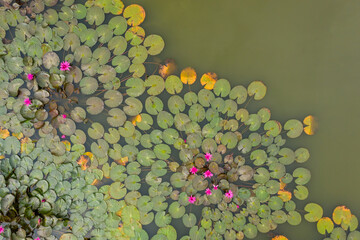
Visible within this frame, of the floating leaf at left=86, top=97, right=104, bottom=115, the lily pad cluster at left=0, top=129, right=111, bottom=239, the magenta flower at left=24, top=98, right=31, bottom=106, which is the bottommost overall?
the lily pad cluster at left=0, top=129, right=111, bottom=239

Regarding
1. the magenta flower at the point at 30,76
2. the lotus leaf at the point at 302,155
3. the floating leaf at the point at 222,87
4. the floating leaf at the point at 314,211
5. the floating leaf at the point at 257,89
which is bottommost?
the magenta flower at the point at 30,76

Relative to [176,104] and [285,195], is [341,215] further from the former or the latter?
[176,104]

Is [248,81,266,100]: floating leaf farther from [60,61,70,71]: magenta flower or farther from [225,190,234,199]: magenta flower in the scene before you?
[60,61,70,71]: magenta flower

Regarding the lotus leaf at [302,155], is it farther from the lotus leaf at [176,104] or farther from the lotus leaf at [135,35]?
the lotus leaf at [135,35]

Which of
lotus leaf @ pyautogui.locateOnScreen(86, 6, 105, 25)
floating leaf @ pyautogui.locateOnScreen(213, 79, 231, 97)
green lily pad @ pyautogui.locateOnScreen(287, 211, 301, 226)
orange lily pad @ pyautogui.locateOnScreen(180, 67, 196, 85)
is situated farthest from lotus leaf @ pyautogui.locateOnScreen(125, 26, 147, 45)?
green lily pad @ pyautogui.locateOnScreen(287, 211, 301, 226)

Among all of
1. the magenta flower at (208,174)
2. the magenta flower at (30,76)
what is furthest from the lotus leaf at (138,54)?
the magenta flower at (208,174)
